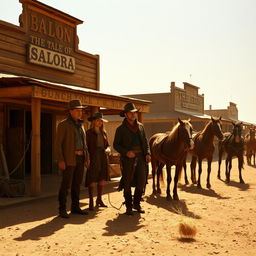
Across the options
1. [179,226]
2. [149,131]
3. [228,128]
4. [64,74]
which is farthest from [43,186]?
[228,128]

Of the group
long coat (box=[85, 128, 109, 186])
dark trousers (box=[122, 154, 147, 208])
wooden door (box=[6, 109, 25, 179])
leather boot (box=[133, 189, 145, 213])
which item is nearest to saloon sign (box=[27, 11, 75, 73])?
wooden door (box=[6, 109, 25, 179])

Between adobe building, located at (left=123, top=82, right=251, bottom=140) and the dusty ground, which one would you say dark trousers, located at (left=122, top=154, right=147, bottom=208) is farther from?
adobe building, located at (left=123, top=82, right=251, bottom=140)

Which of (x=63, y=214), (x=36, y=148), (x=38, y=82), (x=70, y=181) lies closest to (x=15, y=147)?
(x=36, y=148)

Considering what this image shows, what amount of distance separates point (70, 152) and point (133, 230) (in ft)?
5.91

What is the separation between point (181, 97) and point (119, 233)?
23552mm

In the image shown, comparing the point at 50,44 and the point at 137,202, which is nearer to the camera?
the point at 137,202

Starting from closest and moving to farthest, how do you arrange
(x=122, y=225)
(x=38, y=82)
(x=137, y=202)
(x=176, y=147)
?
(x=122, y=225)
(x=137, y=202)
(x=38, y=82)
(x=176, y=147)

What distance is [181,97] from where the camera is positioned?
27.8m

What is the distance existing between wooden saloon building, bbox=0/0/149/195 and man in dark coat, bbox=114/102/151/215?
2.24 m

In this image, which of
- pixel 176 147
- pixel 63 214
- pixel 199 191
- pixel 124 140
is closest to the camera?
pixel 63 214

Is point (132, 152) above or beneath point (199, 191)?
above

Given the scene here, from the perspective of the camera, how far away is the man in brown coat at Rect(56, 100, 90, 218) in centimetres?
600

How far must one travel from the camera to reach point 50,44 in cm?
1113

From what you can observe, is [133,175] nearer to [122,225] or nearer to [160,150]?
[122,225]
